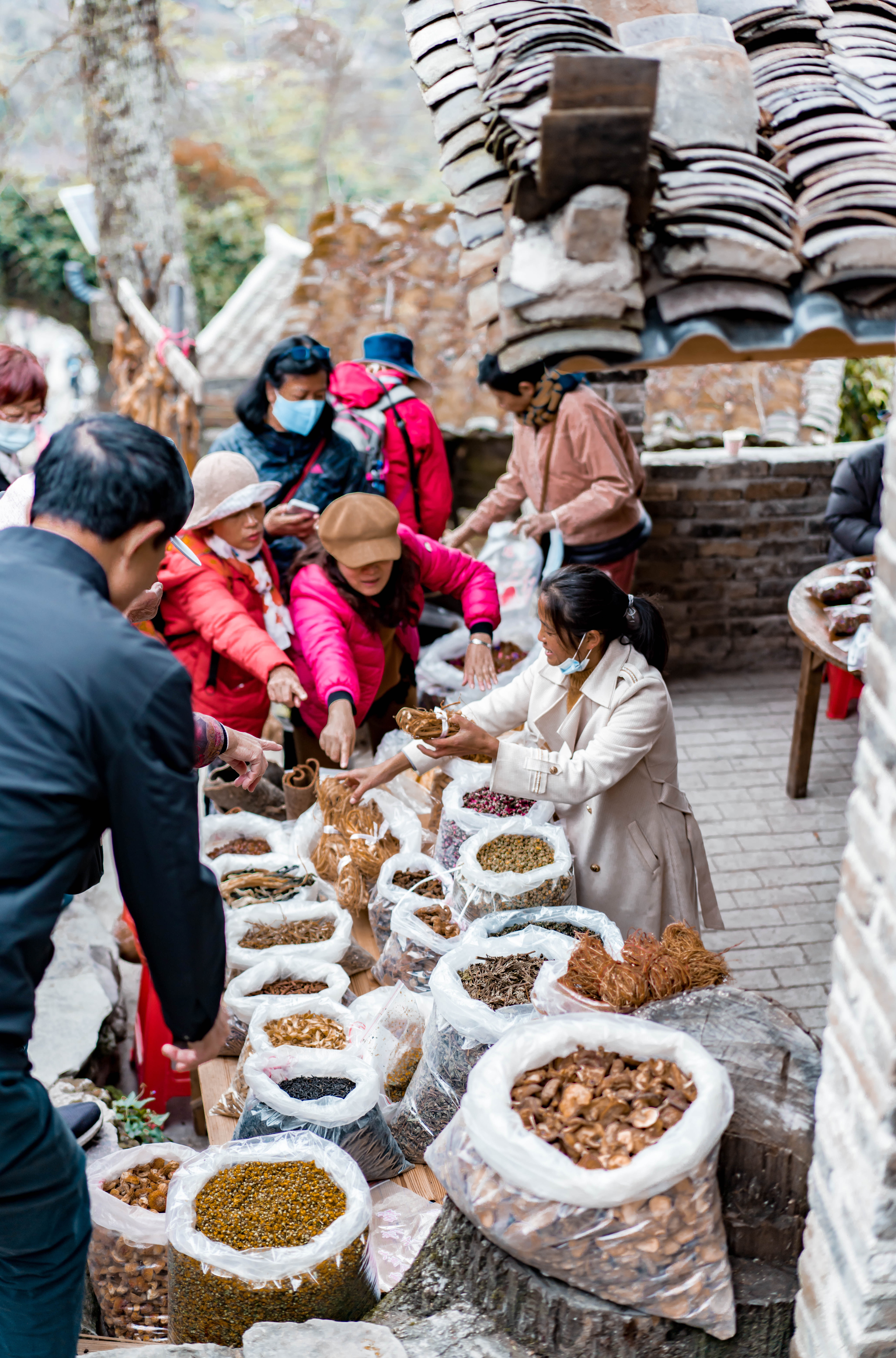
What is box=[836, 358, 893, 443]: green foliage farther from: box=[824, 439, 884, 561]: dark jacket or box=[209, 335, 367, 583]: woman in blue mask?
box=[209, 335, 367, 583]: woman in blue mask

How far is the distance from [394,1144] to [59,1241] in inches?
36.1

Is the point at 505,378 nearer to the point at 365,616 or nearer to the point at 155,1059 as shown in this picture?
the point at 365,616

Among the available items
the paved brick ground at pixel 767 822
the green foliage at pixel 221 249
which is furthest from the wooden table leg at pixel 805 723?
the green foliage at pixel 221 249

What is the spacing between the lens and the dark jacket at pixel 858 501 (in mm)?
5473

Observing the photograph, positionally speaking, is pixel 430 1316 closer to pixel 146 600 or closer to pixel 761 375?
pixel 146 600

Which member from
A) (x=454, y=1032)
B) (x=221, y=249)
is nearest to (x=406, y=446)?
(x=454, y=1032)

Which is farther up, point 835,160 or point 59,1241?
point 835,160

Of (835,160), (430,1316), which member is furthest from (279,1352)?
(835,160)

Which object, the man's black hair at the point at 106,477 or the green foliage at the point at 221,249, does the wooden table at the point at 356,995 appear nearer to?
the man's black hair at the point at 106,477

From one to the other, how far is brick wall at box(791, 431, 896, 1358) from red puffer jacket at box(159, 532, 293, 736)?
2224mm

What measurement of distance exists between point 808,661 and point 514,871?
2.86m

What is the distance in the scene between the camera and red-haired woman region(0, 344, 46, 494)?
404cm

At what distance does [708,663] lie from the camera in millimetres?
6945

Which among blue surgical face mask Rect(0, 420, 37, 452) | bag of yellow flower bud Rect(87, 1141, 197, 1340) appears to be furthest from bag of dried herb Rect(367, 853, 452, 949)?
blue surgical face mask Rect(0, 420, 37, 452)
